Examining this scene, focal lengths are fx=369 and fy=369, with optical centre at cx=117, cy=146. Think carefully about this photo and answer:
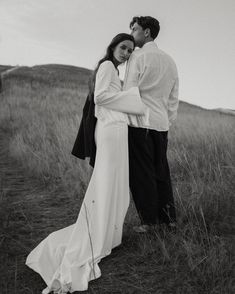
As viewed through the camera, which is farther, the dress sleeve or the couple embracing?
the dress sleeve

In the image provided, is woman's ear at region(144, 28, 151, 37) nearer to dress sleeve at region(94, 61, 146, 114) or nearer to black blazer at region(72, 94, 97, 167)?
dress sleeve at region(94, 61, 146, 114)

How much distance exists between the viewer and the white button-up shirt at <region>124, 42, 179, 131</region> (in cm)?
319

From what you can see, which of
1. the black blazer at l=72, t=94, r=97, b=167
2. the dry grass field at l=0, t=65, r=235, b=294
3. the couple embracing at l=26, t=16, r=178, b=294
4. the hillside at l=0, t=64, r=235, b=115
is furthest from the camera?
the hillside at l=0, t=64, r=235, b=115

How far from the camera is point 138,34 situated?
3324 mm

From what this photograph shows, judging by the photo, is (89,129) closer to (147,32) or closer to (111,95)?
(111,95)

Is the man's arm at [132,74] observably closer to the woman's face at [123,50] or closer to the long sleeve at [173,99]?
the woman's face at [123,50]

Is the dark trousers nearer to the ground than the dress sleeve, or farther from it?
nearer to the ground

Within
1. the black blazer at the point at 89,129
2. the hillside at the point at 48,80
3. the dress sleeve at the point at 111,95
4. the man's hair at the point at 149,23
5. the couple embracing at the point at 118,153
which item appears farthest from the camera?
the hillside at the point at 48,80

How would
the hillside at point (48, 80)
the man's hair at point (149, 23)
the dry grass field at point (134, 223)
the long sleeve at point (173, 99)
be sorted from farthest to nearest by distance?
1. the hillside at point (48, 80)
2. the long sleeve at point (173, 99)
3. the man's hair at point (149, 23)
4. the dry grass field at point (134, 223)

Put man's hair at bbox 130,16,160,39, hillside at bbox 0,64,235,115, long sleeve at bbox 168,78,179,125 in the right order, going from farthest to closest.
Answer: hillside at bbox 0,64,235,115 → long sleeve at bbox 168,78,179,125 → man's hair at bbox 130,16,160,39

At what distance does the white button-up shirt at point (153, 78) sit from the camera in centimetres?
319

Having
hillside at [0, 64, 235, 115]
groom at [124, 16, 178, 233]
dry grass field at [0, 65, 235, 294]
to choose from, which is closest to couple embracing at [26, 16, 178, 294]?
groom at [124, 16, 178, 233]

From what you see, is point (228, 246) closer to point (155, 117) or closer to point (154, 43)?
point (155, 117)

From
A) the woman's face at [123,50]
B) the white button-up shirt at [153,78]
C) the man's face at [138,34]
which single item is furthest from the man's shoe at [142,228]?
the man's face at [138,34]
